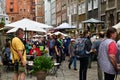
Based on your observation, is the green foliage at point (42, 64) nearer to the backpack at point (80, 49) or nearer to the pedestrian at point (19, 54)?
the backpack at point (80, 49)

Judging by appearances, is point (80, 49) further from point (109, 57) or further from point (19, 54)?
point (109, 57)

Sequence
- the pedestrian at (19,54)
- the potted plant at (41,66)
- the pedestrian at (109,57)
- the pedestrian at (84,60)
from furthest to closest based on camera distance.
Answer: the potted plant at (41,66) < the pedestrian at (84,60) < the pedestrian at (19,54) < the pedestrian at (109,57)

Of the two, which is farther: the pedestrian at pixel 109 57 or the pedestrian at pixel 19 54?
the pedestrian at pixel 19 54

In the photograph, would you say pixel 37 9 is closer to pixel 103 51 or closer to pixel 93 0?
pixel 93 0

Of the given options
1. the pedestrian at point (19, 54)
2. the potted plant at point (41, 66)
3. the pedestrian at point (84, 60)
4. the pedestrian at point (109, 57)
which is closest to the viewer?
the pedestrian at point (109, 57)

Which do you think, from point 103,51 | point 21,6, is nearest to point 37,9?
point 21,6

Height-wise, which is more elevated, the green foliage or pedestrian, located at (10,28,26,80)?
pedestrian, located at (10,28,26,80)

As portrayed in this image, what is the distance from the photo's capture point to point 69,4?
70.8m

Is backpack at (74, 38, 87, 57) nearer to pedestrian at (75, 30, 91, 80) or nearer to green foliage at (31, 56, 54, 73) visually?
pedestrian at (75, 30, 91, 80)

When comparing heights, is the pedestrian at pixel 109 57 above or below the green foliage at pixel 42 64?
above

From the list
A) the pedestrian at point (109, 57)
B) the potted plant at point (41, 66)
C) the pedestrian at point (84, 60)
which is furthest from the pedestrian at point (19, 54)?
the pedestrian at point (109, 57)

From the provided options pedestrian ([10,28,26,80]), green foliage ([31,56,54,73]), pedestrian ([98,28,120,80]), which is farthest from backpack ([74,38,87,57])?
pedestrian ([98,28,120,80])

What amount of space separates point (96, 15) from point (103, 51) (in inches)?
1533

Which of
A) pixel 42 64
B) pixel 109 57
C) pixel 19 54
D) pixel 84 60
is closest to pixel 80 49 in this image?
pixel 84 60
